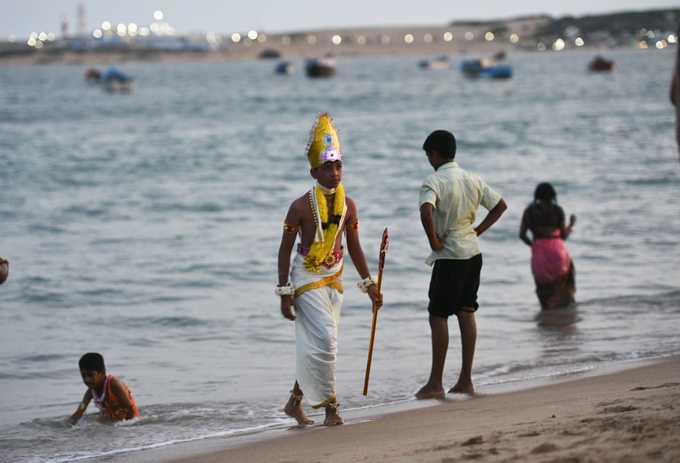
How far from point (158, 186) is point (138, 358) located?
16.3 m

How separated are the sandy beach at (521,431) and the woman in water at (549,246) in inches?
128

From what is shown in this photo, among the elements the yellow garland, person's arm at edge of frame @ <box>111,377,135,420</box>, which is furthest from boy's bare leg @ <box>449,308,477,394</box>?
person's arm at edge of frame @ <box>111,377,135,420</box>

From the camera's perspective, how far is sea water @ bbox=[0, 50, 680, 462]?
8344 mm

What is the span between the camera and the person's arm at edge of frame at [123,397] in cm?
755

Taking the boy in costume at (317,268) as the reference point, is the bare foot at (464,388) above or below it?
below

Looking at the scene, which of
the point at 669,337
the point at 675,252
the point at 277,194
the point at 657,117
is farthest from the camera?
the point at 657,117

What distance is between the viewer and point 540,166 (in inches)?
1056

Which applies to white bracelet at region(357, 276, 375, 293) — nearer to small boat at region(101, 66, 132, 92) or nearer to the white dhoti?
the white dhoti

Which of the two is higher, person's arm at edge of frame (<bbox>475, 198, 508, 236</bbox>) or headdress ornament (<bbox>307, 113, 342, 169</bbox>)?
headdress ornament (<bbox>307, 113, 342, 169</bbox>)

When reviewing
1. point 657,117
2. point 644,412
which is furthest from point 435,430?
point 657,117

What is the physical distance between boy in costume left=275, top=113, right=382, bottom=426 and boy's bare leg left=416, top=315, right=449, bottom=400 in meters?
1.01

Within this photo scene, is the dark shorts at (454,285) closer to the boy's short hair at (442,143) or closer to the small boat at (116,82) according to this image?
the boy's short hair at (442,143)

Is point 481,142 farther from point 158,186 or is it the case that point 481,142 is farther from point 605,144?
point 158,186

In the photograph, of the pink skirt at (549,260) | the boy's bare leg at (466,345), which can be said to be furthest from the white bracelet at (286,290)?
the pink skirt at (549,260)
